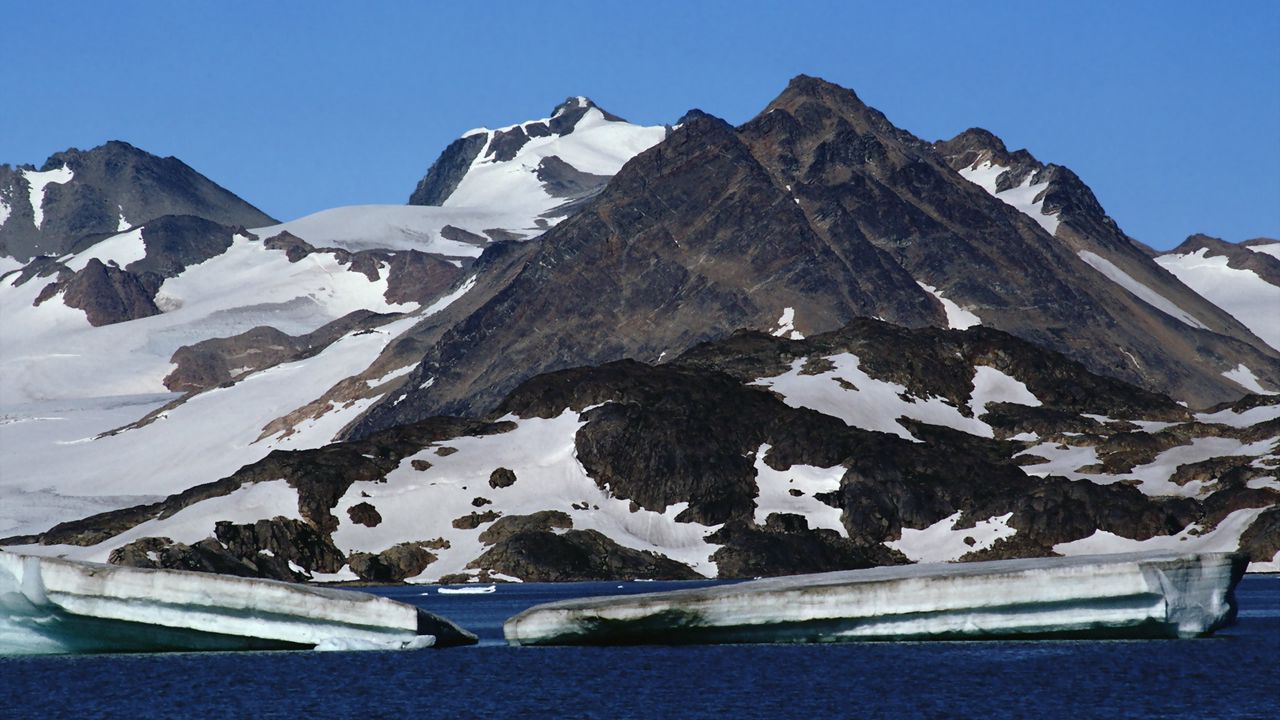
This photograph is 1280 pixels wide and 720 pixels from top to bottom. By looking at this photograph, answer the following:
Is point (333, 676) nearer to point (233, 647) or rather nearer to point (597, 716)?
point (233, 647)

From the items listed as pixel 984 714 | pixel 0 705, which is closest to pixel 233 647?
pixel 0 705

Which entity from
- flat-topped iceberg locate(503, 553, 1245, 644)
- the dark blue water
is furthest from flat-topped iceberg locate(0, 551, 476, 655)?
flat-topped iceberg locate(503, 553, 1245, 644)

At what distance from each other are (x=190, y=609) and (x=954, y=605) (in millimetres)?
34612

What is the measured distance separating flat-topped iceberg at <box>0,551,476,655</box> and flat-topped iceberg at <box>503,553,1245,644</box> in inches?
367

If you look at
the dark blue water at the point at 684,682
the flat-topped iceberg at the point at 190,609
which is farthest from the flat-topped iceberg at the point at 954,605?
the flat-topped iceberg at the point at 190,609

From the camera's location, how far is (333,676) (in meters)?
86.8

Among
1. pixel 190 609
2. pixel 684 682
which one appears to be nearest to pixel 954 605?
pixel 684 682

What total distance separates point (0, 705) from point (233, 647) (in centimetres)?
1622

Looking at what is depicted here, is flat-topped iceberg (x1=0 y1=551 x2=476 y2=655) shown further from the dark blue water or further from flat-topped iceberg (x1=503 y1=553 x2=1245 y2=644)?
flat-topped iceberg (x1=503 y1=553 x2=1245 y2=644)

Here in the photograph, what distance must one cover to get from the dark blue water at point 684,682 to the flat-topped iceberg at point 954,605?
1347mm

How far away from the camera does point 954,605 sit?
87.3 m

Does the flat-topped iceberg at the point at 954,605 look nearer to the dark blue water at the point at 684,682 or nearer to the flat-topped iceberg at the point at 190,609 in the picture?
the dark blue water at the point at 684,682

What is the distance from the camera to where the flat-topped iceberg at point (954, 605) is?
3401 inches

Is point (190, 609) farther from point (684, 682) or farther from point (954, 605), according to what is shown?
point (954, 605)
